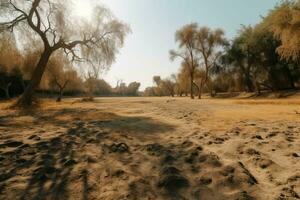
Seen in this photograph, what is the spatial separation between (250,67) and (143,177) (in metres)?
44.7

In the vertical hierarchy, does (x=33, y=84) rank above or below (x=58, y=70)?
below

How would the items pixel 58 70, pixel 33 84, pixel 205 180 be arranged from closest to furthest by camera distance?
1. pixel 205 180
2. pixel 33 84
3. pixel 58 70

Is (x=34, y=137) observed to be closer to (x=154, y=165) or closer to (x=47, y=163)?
(x=47, y=163)

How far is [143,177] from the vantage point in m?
4.94

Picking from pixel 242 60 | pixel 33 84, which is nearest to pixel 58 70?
pixel 33 84

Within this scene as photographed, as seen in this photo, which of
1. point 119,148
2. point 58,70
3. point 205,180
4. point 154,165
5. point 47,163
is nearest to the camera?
point 205,180

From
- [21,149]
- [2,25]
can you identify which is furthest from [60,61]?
[21,149]

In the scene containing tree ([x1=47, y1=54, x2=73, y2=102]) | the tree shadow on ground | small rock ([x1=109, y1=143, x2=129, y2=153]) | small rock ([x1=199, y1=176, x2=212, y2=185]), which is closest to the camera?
the tree shadow on ground

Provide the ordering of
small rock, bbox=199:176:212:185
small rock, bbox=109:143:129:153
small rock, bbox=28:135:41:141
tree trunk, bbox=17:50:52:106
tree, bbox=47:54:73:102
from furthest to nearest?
tree, bbox=47:54:73:102 < tree trunk, bbox=17:50:52:106 < small rock, bbox=28:135:41:141 < small rock, bbox=109:143:129:153 < small rock, bbox=199:176:212:185

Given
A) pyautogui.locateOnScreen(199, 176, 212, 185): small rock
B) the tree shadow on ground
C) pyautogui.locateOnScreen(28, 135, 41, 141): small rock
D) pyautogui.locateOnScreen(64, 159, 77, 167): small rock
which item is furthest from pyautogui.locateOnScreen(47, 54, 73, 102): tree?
pyautogui.locateOnScreen(199, 176, 212, 185): small rock

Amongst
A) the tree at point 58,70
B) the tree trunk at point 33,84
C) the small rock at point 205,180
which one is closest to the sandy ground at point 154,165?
the small rock at point 205,180

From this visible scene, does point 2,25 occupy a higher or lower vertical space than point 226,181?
higher

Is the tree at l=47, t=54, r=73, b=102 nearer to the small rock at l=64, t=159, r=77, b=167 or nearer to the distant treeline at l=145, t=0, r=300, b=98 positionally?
the distant treeline at l=145, t=0, r=300, b=98

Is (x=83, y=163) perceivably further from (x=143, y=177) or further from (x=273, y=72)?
(x=273, y=72)
